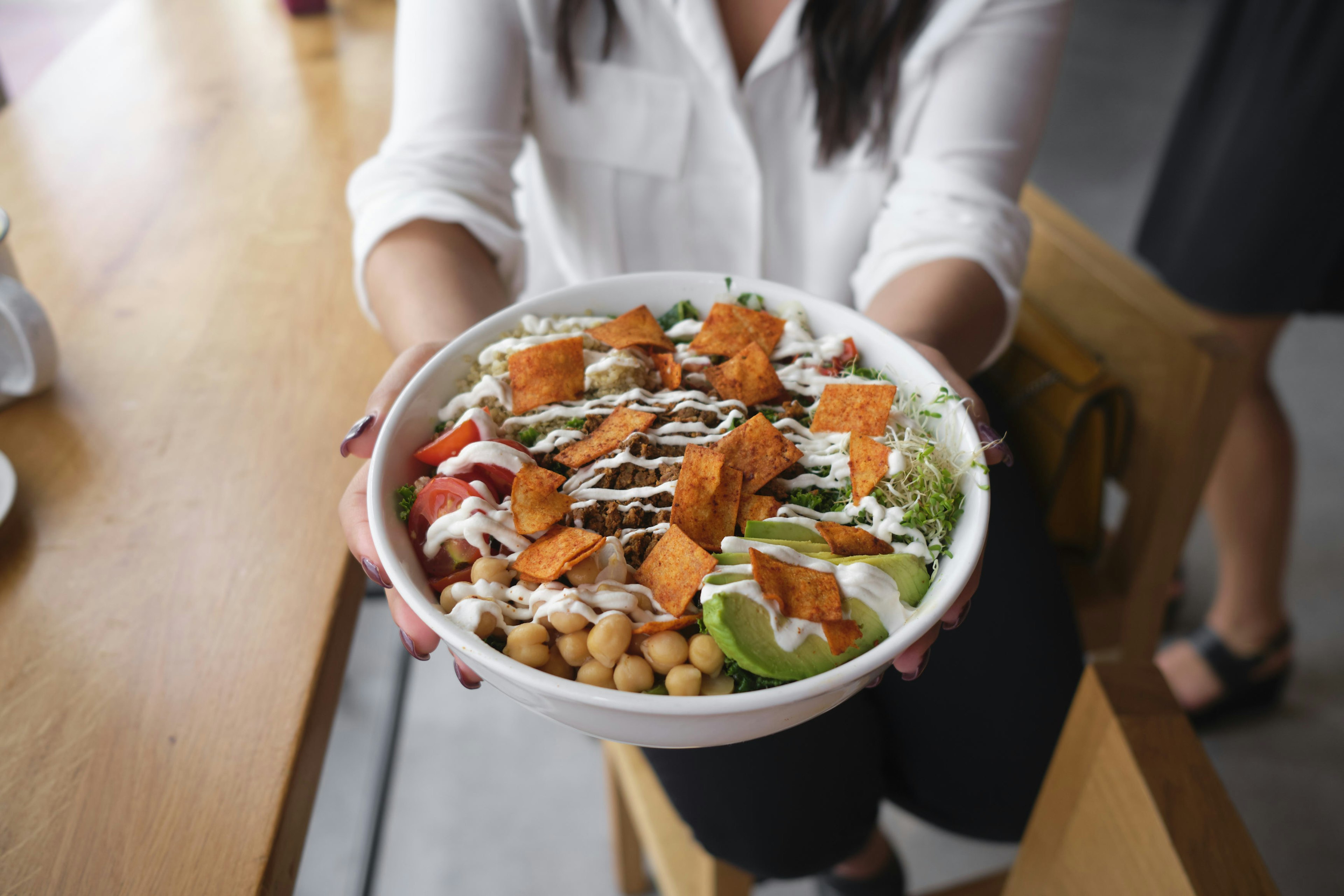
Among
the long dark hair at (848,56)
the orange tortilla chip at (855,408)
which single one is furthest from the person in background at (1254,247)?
the orange tortilla chip at (855,408)

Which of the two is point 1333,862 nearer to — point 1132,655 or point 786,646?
point 1132,655

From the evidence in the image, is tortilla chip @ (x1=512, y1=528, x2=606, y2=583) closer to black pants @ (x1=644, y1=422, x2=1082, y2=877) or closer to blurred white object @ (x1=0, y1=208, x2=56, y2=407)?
black pants @ (x1=644, y1=422, x2=1082, y2=877)

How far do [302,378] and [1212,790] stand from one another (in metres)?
1.09

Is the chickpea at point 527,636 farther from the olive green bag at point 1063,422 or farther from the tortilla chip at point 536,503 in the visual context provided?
the olive green bag at point 1063,422

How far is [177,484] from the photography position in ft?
3.27

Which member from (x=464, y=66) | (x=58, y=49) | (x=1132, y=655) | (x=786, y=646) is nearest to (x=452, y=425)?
(x=786, y=646)

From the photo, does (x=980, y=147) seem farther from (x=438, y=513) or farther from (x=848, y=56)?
(x=438, y=513)

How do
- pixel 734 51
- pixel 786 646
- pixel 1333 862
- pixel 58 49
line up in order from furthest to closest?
1. pixel 58 49
2. pixel 1333 862
3. pixel 734 51
4. pixel 786 646

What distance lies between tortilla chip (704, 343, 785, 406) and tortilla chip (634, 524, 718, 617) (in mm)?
180

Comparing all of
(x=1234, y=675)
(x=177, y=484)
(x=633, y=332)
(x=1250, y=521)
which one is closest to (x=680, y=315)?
(x=633, y=332)

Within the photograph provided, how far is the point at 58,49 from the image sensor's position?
338 centimetres

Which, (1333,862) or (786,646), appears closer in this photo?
(786,646)

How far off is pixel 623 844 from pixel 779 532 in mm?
1215

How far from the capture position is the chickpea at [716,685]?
629 mm
